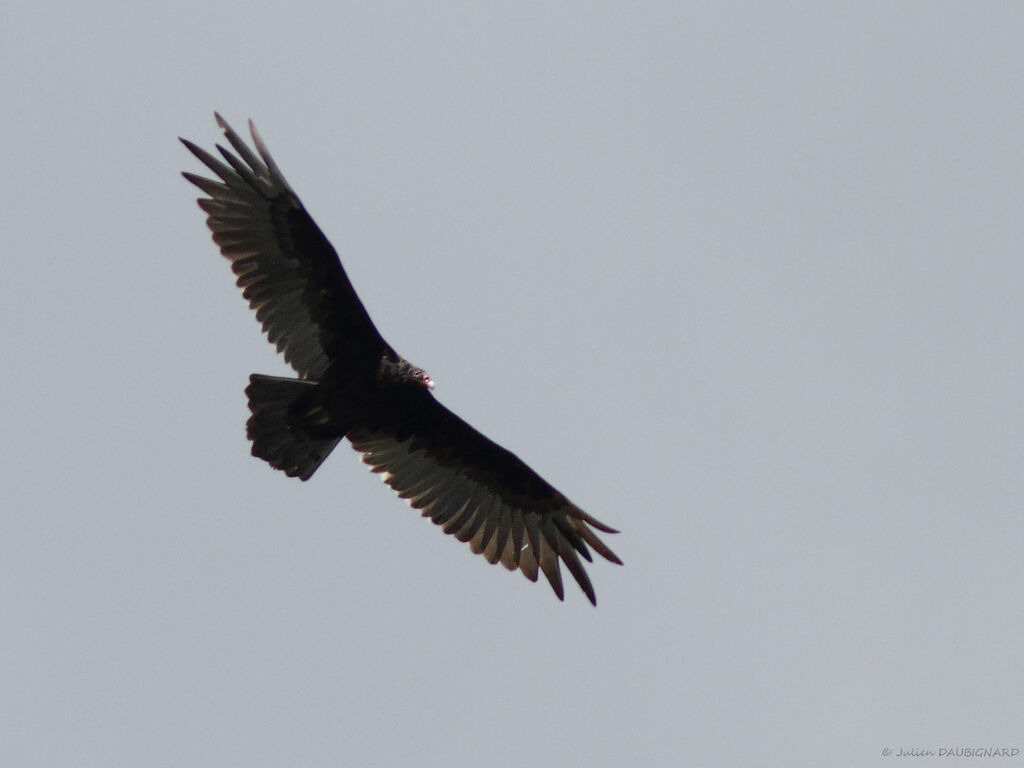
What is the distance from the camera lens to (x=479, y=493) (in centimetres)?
1533

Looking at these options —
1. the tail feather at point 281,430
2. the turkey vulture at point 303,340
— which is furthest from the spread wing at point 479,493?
the tail feather at point 281,430

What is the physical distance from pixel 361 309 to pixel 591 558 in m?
2.83

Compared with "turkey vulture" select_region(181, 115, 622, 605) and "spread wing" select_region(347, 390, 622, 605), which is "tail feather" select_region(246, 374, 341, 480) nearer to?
"turkey vulture" select_region(181, 115, 622, 605)

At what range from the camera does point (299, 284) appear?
14.4 meters

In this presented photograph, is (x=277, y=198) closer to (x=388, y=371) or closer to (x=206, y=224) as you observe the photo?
(x=206, y=224)

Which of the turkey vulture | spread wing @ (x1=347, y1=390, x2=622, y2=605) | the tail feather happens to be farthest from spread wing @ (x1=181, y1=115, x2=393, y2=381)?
spread wing @ (x1=347, y1=390, x2=622, y2=605)

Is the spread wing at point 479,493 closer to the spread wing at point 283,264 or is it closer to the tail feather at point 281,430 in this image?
the tail feather at point 281,430

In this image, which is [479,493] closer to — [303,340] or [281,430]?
[281,430]

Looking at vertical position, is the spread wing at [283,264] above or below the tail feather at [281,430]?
above

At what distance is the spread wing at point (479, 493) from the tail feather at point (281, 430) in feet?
Result: 2.48

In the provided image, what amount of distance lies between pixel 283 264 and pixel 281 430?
1.32m

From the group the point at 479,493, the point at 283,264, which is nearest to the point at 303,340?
the point at 283,264

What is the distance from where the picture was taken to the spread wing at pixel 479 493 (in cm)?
1505

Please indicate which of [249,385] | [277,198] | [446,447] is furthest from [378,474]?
[277,198]
